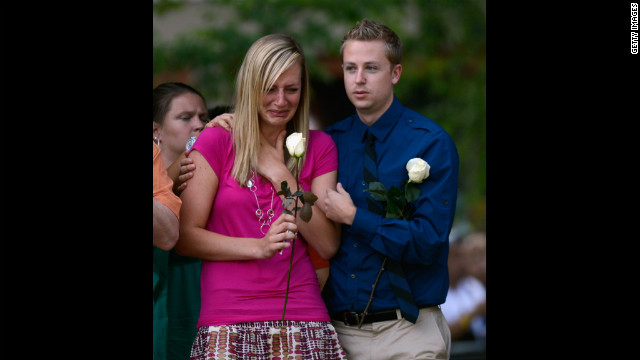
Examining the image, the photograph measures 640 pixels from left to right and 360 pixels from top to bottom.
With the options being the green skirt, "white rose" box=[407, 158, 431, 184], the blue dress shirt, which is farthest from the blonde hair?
the green skirt

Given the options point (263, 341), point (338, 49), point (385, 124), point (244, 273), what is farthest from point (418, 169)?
point (338, 49)

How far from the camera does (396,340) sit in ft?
10.7

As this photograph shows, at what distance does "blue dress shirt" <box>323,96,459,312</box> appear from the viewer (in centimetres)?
313

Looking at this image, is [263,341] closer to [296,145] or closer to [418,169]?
[296,145]

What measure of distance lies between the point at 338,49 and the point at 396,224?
269cm

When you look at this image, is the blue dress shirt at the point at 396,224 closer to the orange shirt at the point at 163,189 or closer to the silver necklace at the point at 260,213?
the silver necklace at the point at 260,213

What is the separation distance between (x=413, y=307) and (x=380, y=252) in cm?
29

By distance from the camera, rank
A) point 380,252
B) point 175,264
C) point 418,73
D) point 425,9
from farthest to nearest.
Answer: point 418,73 < point 425,9 < point 175,264 < point 380,252

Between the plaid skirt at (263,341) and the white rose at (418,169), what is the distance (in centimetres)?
74

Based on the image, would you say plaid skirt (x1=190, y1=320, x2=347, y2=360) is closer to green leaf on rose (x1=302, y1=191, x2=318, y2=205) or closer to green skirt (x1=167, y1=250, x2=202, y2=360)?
green leaf on rose (x1=302, y1=191, x2=318, y2=205)

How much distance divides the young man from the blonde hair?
0.34 metres

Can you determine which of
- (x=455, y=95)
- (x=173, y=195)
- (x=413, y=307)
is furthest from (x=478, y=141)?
(x=173, y=195)

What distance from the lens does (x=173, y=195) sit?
2.96 meters
